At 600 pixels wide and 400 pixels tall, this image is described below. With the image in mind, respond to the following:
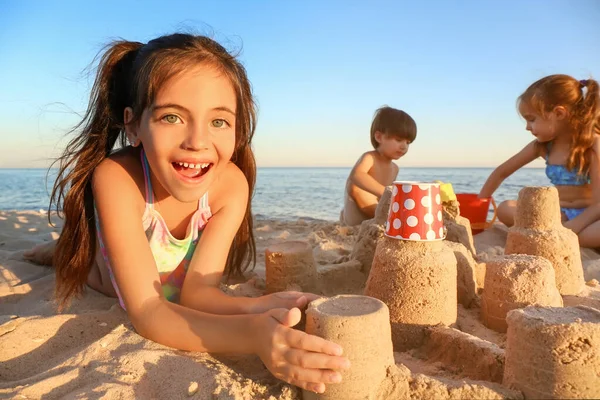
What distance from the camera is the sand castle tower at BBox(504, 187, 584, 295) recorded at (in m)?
2.21

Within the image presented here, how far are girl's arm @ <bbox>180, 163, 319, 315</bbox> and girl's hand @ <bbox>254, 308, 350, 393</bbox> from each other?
247 mm

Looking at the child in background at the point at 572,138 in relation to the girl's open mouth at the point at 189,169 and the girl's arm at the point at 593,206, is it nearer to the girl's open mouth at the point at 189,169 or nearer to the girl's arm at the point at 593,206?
the girl's arm at the point at 593,206

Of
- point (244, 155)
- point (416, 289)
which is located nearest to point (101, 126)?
point (244, 155)

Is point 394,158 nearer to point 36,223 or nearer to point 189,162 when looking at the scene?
point 189,162

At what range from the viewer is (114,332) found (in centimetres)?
176

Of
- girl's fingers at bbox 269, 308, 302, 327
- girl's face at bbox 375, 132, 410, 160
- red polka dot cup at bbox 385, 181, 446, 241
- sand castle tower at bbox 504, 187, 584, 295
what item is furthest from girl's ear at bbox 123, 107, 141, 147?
girl's face at bbox 375, 132, 410, 160

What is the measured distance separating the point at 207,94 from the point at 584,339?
5.75ft

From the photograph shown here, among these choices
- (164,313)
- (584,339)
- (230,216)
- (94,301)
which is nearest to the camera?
(584,339)

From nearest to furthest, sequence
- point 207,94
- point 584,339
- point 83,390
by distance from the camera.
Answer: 1. point 584,339
2. point 83,390
3. point 207,94

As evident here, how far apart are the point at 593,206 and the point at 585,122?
0.83m

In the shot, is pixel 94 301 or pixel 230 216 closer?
pixel 230 216

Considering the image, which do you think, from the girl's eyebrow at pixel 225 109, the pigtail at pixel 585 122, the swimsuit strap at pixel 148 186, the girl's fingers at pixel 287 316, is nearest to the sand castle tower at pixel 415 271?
the girl's fingers at pixel 287 316

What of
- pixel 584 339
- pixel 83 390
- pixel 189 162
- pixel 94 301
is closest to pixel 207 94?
pixel 189 162

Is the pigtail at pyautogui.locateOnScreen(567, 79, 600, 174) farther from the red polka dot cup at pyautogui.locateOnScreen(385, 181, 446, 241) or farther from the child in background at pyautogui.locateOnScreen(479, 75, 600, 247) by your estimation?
the red polka dot cup at pyautogui.locateOnScreen(385, 181, 446, 241)
